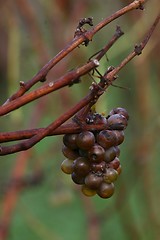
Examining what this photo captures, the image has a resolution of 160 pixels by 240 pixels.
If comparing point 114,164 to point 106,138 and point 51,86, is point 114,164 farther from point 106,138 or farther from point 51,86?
point 51,86

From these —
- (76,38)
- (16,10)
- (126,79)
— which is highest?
(16,10)

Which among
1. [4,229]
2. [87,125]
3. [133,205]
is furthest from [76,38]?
[133,205]

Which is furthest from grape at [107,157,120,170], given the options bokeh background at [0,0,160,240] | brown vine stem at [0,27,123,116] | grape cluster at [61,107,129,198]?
bokeh background at [0,0,160,240]

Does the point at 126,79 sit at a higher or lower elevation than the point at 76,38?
higher

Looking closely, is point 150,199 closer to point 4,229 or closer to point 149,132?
point 149,132

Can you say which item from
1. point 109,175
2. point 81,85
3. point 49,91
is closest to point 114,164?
point 109,175

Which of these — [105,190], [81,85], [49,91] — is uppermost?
[81,85]
